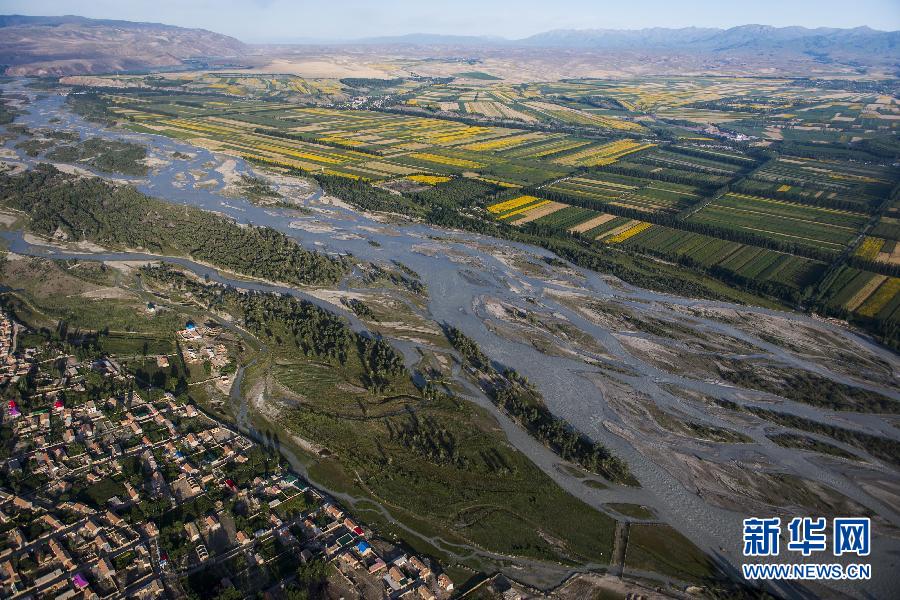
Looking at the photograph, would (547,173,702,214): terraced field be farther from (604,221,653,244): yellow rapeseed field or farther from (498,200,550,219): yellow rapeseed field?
(604,221,653,244): yellow rapeseed field

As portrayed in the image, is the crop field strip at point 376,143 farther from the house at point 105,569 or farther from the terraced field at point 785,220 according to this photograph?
the house at point 105,569

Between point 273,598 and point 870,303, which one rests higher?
point 870,303

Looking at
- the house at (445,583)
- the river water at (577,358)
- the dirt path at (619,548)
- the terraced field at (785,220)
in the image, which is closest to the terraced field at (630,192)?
the terraced field at (785,220)

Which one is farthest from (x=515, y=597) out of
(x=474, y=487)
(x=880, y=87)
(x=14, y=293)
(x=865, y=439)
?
(x=880, y=87)

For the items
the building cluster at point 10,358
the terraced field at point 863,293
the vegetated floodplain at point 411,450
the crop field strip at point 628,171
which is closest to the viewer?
the vegetated floodplain at point 411,450

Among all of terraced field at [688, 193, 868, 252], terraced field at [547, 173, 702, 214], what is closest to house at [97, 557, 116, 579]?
terraced field at [547, 173, 702, 214]

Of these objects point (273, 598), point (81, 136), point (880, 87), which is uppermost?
point (880, 87)

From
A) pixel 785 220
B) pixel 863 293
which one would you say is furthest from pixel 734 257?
pixel 785 220

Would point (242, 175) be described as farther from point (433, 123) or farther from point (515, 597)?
point (515, 597)
